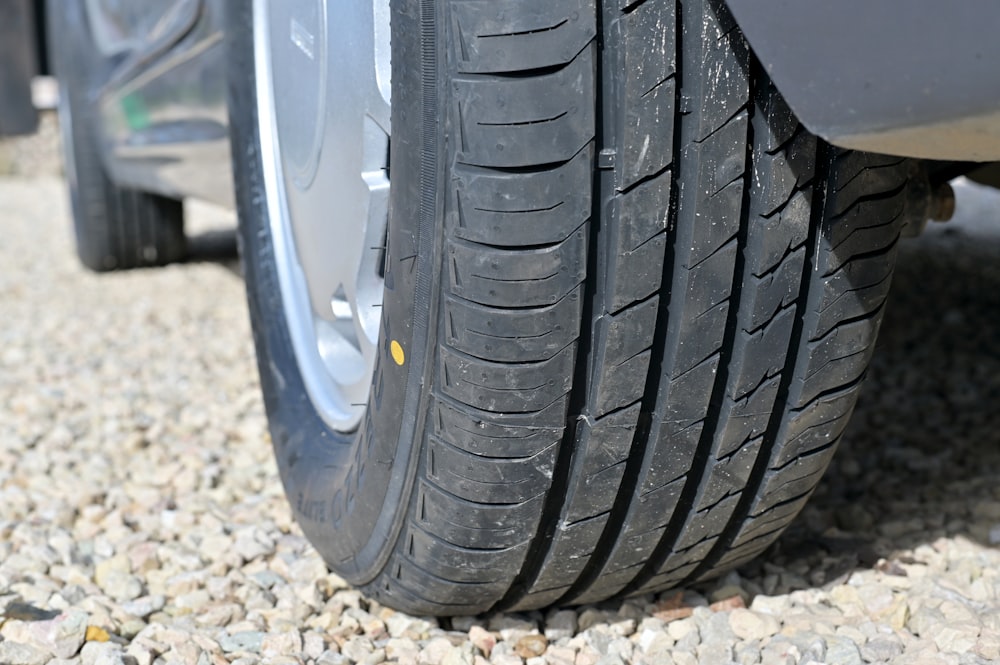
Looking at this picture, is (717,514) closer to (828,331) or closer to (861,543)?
(828,331)

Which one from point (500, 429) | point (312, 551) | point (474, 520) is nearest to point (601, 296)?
point (500, 429)

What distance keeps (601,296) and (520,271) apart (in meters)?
0.08

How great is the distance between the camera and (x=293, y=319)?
158cm

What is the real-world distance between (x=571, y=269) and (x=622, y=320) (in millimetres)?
69

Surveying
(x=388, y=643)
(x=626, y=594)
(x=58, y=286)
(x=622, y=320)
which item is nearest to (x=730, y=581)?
(x=626, y=594)

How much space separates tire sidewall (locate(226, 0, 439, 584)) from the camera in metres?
0.97

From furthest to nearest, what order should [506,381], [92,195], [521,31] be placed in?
1. [92,195]
2. [506,381]
3. [521,31]

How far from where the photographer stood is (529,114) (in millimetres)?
858

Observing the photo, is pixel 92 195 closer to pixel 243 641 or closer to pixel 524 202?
pixel 243 641

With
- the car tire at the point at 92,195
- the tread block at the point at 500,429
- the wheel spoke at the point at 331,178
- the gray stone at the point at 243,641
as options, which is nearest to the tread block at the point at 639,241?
the tread block at the point at 500,429

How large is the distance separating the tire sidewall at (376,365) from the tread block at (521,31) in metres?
0.08

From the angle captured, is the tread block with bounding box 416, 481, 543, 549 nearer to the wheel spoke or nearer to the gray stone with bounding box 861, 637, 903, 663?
the wheel spoke

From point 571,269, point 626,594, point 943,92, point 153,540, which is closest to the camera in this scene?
point 943,92

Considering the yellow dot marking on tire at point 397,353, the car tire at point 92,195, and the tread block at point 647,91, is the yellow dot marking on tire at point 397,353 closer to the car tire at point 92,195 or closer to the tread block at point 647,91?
the tread block at point 647,91
